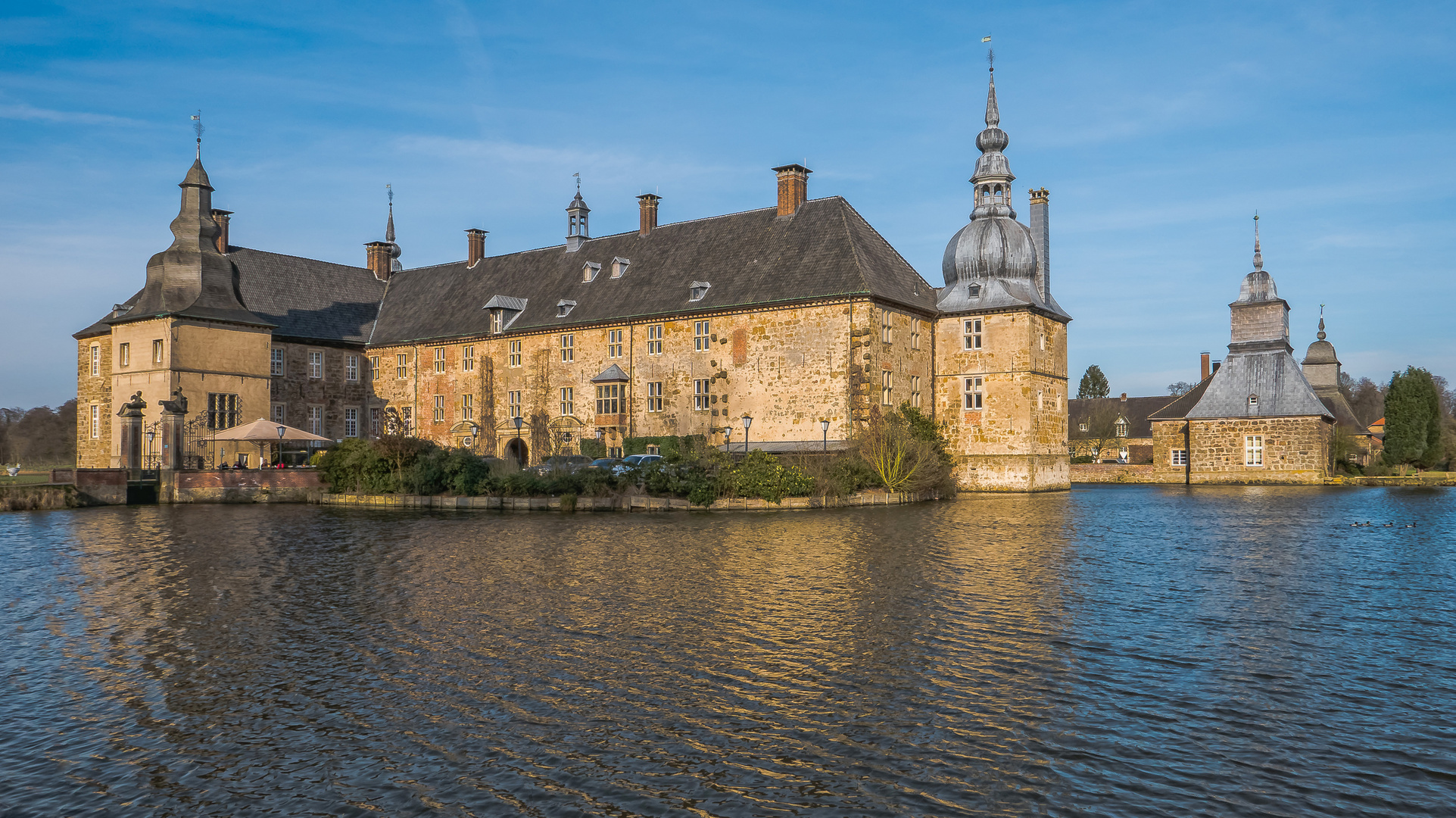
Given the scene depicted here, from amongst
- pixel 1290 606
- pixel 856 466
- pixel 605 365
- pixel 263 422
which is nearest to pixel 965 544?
pixel 1290 606

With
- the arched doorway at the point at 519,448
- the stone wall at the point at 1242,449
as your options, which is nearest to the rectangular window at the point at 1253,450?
the stone wall at the point at 1242,449

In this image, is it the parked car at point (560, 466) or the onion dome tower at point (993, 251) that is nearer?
the parked car at point (560, 466)

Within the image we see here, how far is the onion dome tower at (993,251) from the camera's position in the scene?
3953cm

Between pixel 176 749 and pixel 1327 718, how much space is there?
9105 mm

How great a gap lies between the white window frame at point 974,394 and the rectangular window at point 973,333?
1.28 m

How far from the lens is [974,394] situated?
39.7 meters

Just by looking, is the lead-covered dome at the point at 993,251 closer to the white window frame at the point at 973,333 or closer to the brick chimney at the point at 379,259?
the white window frame at the point at 973,333

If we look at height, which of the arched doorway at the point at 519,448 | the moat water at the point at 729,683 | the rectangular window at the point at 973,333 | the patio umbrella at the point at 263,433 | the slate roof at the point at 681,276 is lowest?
the moat water at the point at 729,683

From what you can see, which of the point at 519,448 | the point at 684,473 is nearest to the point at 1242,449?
the point at 684,473

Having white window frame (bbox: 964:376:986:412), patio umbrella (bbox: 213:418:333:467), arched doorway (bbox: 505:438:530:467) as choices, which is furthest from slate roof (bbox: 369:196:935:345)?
patio umbrella (bbox: 213:418:333:467)

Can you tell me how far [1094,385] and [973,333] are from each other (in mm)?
55501

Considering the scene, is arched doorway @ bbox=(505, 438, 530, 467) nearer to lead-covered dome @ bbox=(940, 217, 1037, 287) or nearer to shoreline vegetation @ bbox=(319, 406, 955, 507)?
shoreline vegetation @ bbox=(319, 406, 955, 507)

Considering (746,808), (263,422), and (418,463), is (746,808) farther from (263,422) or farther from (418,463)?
(263,422)

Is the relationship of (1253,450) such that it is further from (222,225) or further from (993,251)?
(222,225)
